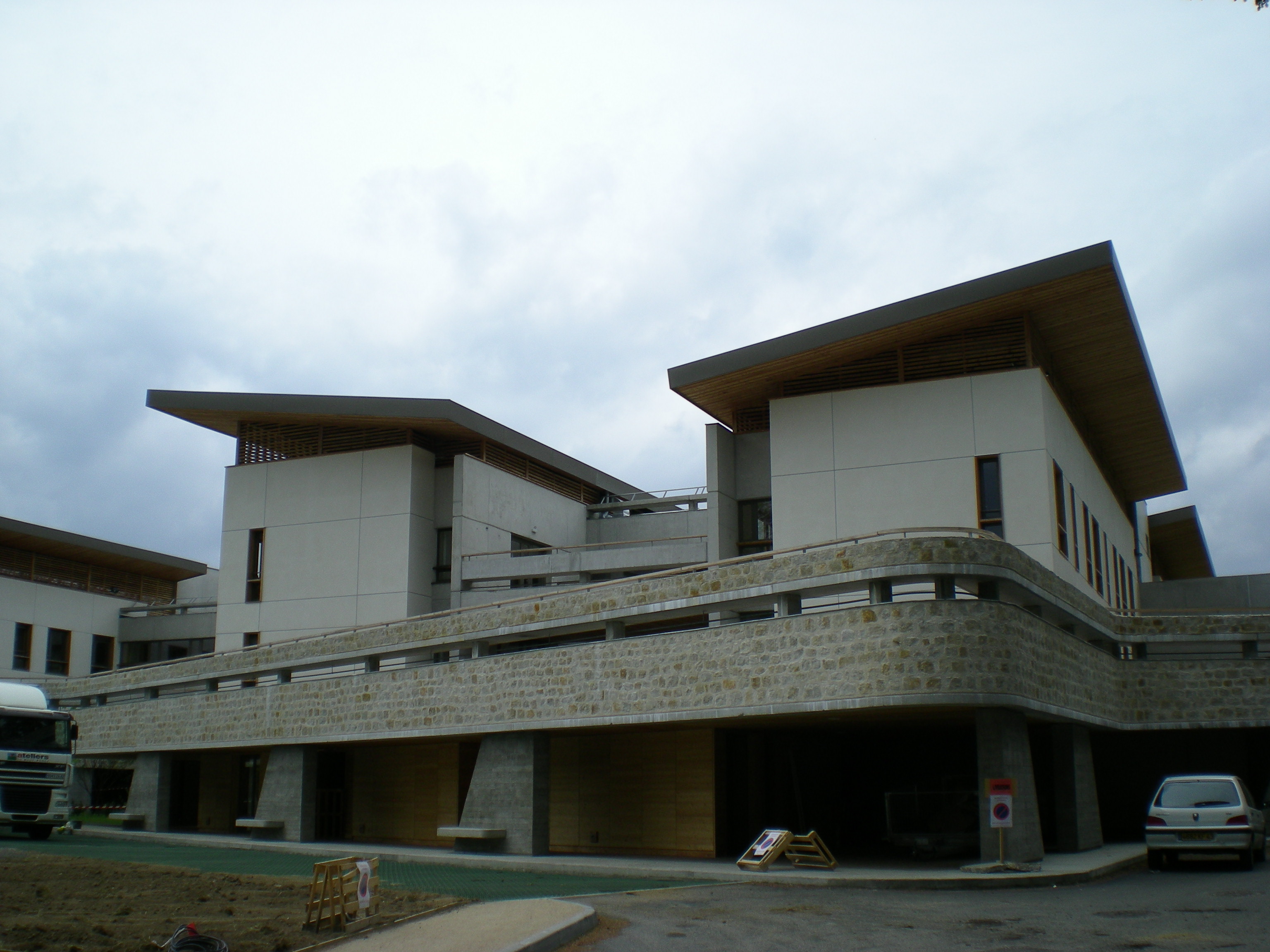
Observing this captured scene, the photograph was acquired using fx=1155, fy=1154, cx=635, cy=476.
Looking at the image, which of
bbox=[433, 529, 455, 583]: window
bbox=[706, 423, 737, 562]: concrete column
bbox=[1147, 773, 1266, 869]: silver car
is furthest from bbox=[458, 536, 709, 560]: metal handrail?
bbox=[1147, 773, 1266, 869]: silver car

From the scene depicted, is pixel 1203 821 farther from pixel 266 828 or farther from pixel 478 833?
pixel 266 828

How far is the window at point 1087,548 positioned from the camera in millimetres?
29500

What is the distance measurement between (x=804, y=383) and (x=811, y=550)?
9863mm

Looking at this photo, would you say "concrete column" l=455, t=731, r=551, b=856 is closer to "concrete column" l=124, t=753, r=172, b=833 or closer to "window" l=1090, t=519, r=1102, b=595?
"concrete column" l=124, t=753, r=172, b=833

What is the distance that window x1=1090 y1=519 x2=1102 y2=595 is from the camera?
3084cm

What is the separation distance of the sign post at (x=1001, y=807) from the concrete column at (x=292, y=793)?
53.0 feet

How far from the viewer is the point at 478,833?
2222 centimetres

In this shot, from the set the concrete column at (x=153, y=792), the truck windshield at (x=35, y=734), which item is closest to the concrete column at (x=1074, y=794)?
the truck windshield at (x=35, y=734)

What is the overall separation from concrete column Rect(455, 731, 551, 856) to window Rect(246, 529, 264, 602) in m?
14.9

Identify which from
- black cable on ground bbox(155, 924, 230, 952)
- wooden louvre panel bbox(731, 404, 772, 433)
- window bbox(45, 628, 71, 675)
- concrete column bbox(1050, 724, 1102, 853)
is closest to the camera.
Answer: black cable on ground bbox(155, 924, 230, 952)

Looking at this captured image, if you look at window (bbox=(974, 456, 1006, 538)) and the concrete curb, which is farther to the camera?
window (bbox=(974, 456, 1006, 538))

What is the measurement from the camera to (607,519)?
40969 mm

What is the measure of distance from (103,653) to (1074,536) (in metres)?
35.7

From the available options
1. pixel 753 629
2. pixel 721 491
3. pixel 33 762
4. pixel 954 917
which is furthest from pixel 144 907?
pixel 721 491
